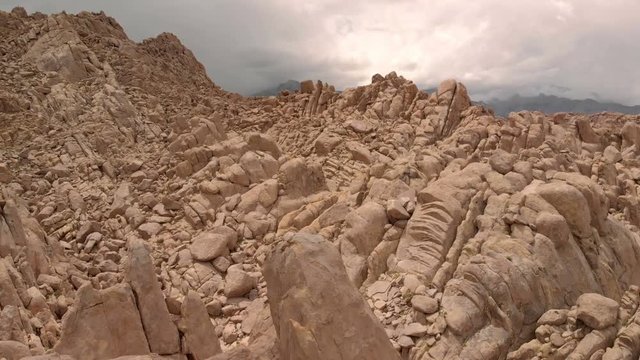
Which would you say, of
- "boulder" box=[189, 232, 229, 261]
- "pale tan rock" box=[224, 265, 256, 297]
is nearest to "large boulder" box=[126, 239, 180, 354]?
"pale tan rock" box=[224, 265, 256, 297]

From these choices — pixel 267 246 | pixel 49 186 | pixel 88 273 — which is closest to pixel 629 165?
pixel 267 246

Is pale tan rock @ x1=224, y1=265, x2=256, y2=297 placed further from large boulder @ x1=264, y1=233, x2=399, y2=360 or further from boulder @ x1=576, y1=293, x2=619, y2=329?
boulder @ x1=576, y1=293, x2=619, y2=329

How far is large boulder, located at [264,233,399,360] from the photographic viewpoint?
11.0 meters

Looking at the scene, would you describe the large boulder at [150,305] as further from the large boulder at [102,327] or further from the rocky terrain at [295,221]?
the large boulder at [102,327]

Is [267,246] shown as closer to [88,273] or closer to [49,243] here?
[88,273]

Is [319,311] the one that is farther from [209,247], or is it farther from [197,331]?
[209,247]

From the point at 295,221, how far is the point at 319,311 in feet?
41.7

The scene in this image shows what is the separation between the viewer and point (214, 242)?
21938mm

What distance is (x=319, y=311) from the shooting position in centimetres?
1115

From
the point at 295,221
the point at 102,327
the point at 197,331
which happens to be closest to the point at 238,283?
the point at 295,221

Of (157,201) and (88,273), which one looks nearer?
(88,273)

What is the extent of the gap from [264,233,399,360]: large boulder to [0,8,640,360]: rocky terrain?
5cm

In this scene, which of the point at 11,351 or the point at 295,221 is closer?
the point at 11,351

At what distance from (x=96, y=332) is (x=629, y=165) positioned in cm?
3428
